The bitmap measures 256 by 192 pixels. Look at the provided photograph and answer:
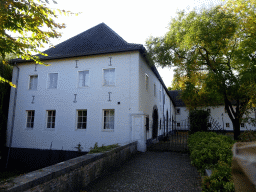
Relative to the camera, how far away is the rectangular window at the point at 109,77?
36.7ft

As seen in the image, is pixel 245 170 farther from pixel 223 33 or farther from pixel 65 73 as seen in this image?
pixel 65 73

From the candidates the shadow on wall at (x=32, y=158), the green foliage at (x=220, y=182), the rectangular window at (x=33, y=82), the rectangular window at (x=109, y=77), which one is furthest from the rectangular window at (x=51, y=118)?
the green foliage at (x=220, y=182)

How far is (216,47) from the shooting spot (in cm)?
942

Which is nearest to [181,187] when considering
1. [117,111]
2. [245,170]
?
[245,170]

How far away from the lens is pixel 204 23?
344 inches

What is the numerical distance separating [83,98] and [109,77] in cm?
215

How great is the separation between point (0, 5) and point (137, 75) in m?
7.13

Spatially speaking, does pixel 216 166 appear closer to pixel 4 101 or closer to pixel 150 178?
pixel 150 178

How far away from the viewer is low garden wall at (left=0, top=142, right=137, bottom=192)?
2845mm

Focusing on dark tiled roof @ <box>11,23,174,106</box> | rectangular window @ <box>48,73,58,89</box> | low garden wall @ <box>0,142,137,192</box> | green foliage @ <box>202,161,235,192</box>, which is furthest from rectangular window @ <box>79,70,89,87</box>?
green foliage @ <box>202,161,235,192</box>

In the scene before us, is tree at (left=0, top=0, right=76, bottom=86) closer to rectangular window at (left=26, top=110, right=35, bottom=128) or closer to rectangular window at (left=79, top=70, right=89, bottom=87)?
rectangular window at (left=79, top=70, right=89, bottom=87)

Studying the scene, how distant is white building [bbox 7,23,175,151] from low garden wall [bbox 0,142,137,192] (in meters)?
4.38

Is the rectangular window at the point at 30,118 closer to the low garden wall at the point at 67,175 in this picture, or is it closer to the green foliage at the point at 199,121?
the low garden wall at the point at 67,175

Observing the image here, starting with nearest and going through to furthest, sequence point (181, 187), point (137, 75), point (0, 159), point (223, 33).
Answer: point (181, 187)
point (223, 33)
point (137, 75)
point (0, 159)
